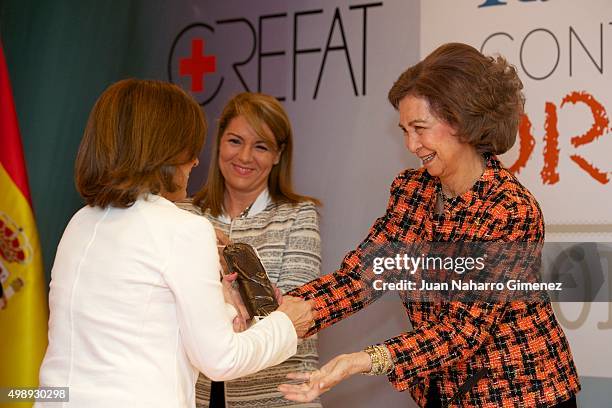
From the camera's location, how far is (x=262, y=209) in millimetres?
2670

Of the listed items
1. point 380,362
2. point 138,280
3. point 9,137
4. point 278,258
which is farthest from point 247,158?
point 138,280

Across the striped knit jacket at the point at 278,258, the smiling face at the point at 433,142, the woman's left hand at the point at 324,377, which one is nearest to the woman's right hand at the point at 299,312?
the woman's left hand at the point at 324,377

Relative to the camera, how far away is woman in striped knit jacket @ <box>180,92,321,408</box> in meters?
2.44

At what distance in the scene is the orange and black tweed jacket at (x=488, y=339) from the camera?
1798mm

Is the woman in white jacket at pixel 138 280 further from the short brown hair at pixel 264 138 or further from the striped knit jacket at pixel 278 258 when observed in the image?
the short brown hair at pixel 264 138

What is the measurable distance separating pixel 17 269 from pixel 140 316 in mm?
1585

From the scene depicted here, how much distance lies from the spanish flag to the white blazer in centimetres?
143

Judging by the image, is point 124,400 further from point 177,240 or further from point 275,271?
point 275,271

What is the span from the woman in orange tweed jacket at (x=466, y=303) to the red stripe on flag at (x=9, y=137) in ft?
4.48

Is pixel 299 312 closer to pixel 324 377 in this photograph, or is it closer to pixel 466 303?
pixel 324 377

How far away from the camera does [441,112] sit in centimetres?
195

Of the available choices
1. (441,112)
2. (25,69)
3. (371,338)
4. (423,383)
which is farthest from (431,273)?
(25,69)

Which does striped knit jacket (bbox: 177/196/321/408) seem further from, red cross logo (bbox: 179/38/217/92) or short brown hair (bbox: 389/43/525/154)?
red cross logo (bbox: 179/38/217/92)

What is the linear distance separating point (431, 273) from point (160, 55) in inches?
78.2
